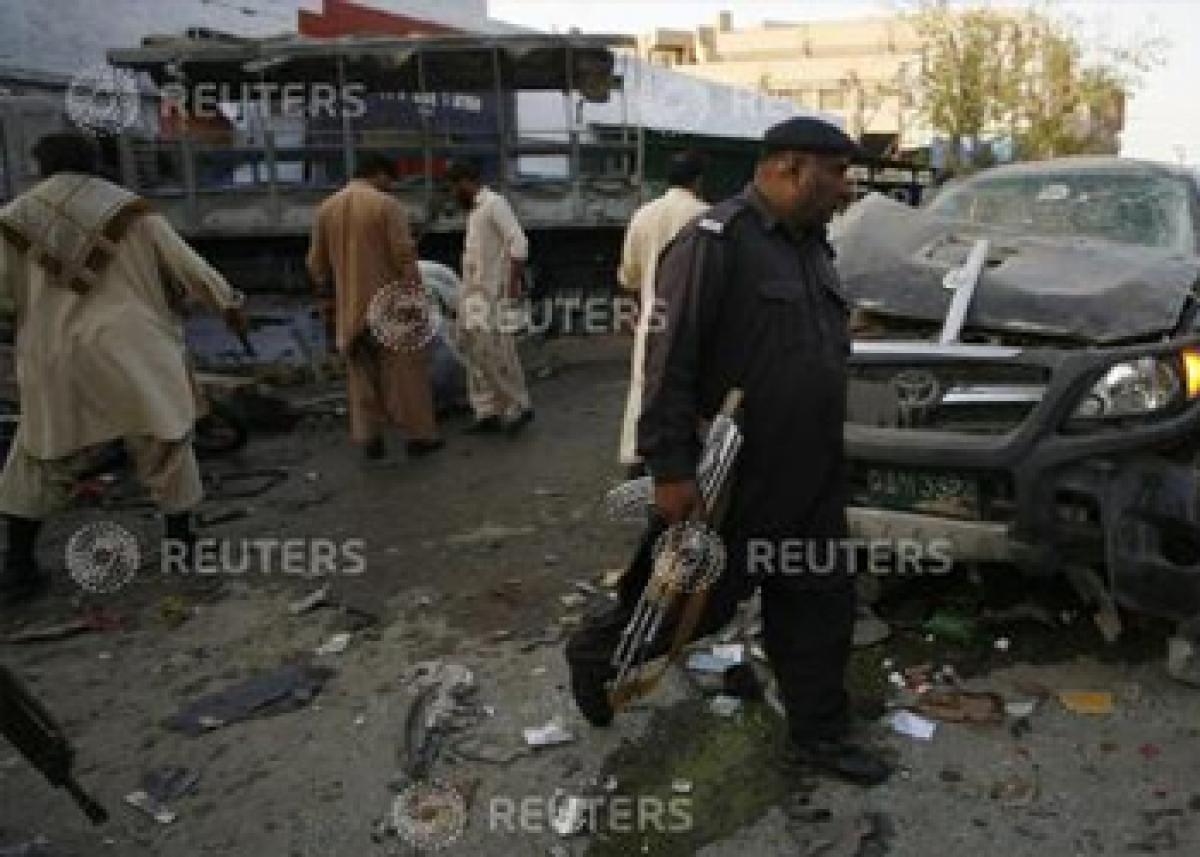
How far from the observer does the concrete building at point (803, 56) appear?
4356cm

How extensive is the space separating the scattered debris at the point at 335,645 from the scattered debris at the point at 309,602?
0.34m

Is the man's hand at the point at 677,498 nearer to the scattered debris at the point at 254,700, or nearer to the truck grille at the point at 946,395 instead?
the truck grille at the point at 946,395

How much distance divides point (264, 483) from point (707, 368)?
14.1ft

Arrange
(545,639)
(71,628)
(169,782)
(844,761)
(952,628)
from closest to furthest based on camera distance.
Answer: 1. (844,761)
2. (169,782)
3. (952,628)
4. (545,639)
5. (71,628)

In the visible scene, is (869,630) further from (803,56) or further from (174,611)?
(803,56)

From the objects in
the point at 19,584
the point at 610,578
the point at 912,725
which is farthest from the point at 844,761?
the point at 19,584

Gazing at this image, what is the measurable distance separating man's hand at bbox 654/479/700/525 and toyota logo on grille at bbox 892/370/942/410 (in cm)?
113

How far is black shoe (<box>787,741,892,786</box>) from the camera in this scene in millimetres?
3059

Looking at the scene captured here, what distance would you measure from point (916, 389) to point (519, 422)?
14.1 feet

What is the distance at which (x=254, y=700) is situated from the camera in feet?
12.4

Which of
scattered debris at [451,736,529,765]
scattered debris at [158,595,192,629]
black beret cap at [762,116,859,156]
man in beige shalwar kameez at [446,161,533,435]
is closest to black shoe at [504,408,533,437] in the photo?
man in beige shalwar kameez at [446,161,533,435]

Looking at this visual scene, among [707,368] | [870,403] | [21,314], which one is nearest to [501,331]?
[21,314]

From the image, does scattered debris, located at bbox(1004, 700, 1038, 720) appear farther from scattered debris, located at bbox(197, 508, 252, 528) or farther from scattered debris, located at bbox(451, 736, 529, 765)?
scattered debris, located at bbox(197, 508, 252, 528)

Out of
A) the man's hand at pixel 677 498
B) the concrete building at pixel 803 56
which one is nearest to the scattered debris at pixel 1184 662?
the man's hand at pixel 677 498
